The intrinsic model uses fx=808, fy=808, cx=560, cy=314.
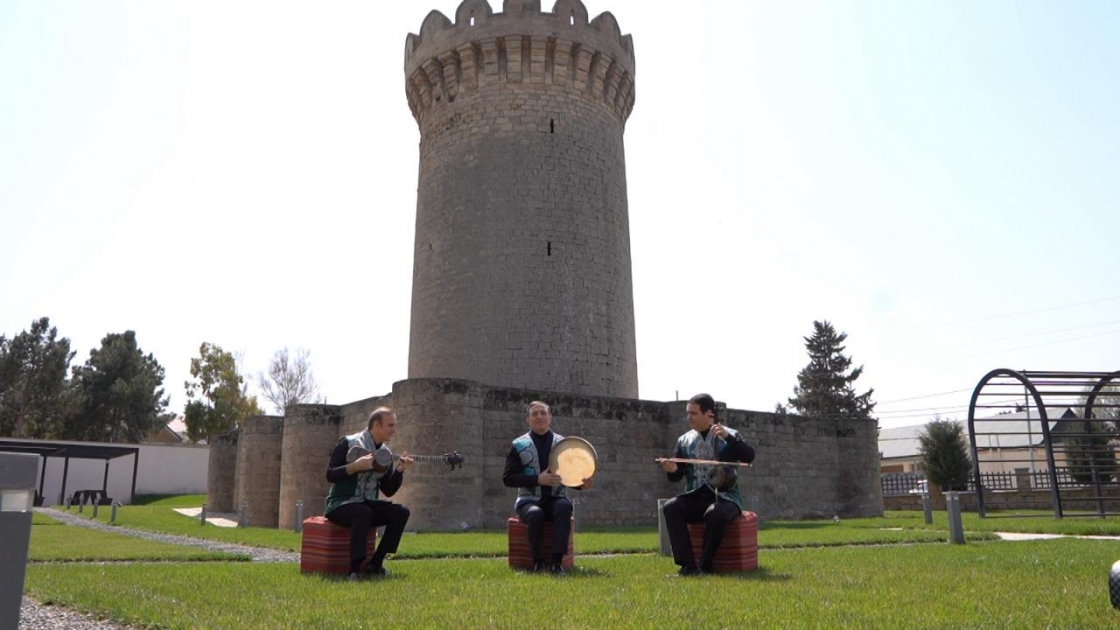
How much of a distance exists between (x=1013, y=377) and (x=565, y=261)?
35.5ft

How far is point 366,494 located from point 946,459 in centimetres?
3032

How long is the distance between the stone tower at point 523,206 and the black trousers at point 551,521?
1359 cm

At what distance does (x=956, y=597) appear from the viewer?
4938 millimetres

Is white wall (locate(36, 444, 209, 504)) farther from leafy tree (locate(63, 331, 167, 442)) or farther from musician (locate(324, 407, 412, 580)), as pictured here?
musician (locate(324, 407, 412, 580))

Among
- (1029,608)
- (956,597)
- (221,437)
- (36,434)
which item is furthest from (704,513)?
(36,434)

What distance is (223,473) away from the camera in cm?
2694

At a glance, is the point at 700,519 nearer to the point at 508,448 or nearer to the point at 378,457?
the point at 378,457

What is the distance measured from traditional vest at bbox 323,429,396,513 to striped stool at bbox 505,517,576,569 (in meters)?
1.26

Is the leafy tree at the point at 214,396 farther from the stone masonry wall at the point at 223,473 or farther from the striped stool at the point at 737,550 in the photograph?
the striped stool at the point at 737,550

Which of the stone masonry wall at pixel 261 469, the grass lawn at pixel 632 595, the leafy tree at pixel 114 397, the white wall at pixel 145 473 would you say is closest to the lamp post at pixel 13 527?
the grass lawn at pixel 632 595

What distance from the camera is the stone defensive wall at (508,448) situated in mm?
15258

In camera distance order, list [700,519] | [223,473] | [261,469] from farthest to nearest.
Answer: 1. [223,473]
2. [261,469]
3. [700,519]

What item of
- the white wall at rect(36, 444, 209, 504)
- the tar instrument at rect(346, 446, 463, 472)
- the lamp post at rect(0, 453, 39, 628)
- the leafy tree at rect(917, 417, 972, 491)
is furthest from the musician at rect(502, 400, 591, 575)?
the white wall at rect(36, 444, 209, 504)

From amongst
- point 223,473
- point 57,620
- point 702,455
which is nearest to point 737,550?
point 702,455
